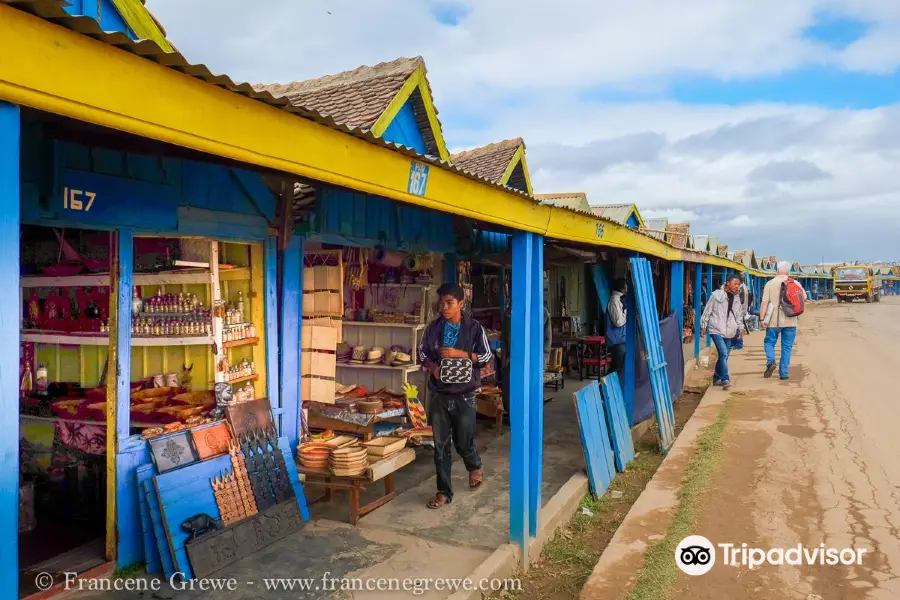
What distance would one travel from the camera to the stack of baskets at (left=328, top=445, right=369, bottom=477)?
5.19m

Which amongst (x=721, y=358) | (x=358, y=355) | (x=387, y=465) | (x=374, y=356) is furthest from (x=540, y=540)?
(x=721, y=358)

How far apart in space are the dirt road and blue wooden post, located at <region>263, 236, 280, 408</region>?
3543mm

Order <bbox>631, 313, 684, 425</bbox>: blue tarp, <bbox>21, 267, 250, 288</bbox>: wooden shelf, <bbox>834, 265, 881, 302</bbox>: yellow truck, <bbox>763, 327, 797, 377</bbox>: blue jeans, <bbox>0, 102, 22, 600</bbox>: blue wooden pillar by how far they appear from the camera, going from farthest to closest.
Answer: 1. <bbox>834, 265, 881, 302</bbox>: yellow truck
2. <bbox>763, 327, 797, 377</bbox>: blue jeans
3. <bbox>631, 313, 684, 425</bbox>: blue tarp
4. <bbox>21, 267, 250, 288</bbox>: wooden shelf
5. <bbox>0, 102, 22, 600</bbox>: blue wooden pillar

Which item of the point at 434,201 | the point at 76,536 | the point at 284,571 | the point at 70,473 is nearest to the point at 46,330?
the point at 70,473

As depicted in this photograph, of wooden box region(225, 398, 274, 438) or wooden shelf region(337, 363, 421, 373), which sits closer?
wooden box region(225, 398, 274, 438)

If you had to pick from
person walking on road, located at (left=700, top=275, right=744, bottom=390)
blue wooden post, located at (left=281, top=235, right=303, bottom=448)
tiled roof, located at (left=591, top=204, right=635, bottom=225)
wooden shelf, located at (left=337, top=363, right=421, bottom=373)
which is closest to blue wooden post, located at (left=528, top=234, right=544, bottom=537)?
blue wooden post, located at (left=281, top=235, right=303, bottom=448)

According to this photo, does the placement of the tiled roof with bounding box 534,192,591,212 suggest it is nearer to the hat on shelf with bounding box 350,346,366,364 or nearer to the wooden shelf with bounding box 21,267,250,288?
the hat on shelf with bounding box 350,346,366,364

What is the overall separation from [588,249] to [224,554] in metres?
6.81

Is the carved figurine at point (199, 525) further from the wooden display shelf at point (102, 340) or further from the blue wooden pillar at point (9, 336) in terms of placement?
the blue wooden pillar at point (9, 336)

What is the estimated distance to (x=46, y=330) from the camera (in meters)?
5.12

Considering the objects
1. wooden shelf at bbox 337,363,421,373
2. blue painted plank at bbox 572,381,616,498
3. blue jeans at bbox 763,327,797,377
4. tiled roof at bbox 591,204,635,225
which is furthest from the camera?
tiled roof at bbox 591,204,635,225

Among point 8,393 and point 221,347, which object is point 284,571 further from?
point 8,393

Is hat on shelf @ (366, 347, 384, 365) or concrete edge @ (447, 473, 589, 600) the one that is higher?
hat on shelf @ (366, 347, 384, 365)

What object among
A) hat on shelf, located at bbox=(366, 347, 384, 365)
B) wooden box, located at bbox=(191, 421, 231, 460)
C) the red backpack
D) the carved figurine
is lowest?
the carved figurine
